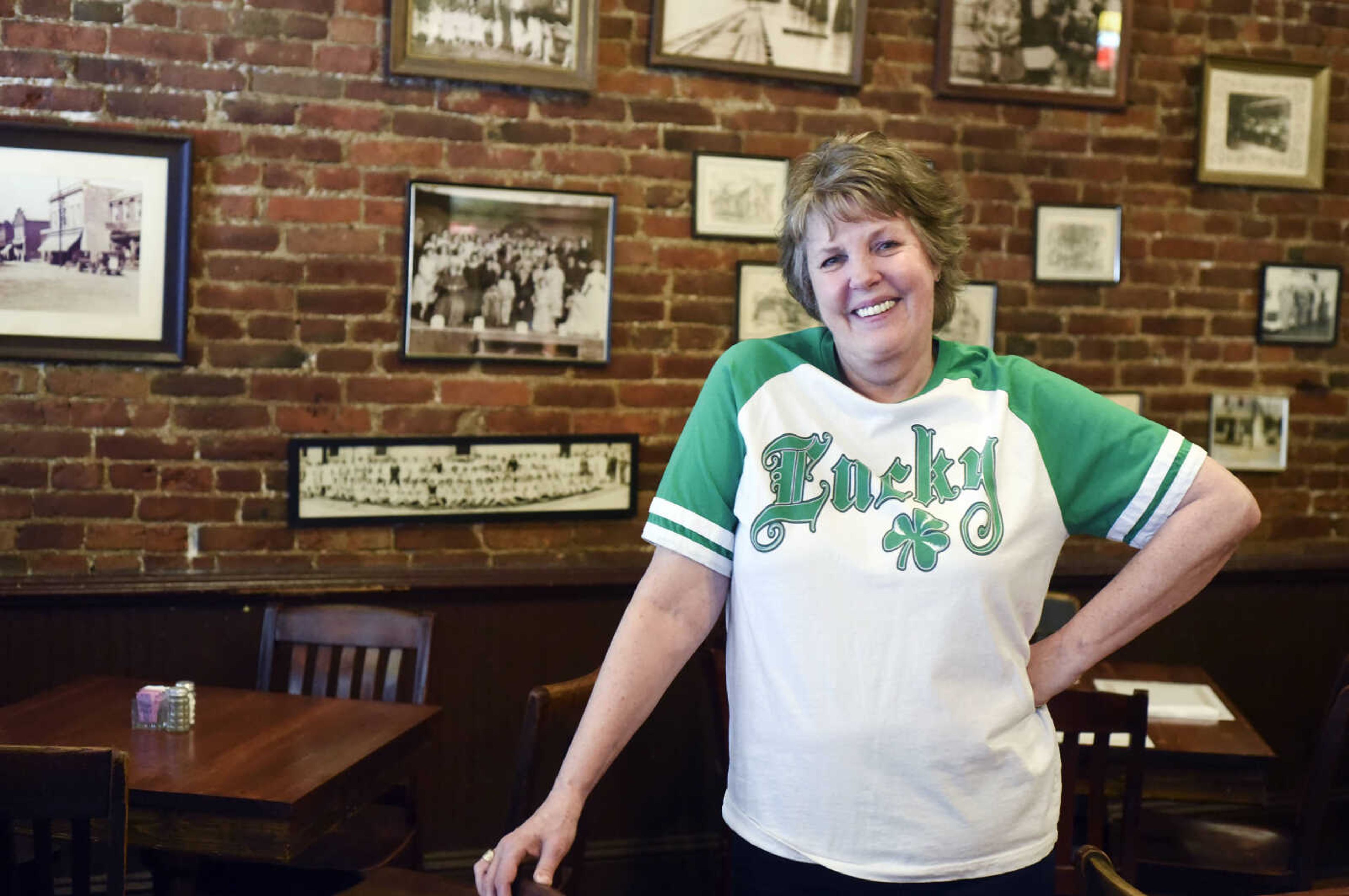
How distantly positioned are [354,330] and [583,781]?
1904mm

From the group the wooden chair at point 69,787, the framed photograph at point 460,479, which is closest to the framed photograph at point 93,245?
the framed photograph at point 460,479

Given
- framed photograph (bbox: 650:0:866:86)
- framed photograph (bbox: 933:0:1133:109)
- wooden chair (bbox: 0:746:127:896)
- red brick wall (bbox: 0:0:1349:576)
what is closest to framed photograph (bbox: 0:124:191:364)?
red brick wall (bbox: 0:0:1349:576)

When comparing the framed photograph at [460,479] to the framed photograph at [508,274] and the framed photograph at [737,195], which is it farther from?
the framed photograph at [737,195]

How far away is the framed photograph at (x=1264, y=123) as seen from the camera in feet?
11.6

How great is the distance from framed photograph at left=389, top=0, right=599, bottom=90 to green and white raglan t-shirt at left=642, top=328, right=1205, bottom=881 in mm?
1832

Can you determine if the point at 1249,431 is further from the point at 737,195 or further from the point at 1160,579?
the point at 1160,579

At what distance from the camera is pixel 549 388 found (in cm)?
313

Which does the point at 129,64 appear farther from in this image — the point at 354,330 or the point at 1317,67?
the point at 1317,67

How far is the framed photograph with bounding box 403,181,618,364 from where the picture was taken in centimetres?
301

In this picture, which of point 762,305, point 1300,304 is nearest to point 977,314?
point 762,305

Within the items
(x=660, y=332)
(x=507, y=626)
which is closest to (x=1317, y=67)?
(x=660, y=332)

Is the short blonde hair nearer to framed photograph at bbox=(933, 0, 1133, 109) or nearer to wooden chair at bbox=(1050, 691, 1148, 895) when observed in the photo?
wooden chair at bbox=(1050, 691, 1148, 895)

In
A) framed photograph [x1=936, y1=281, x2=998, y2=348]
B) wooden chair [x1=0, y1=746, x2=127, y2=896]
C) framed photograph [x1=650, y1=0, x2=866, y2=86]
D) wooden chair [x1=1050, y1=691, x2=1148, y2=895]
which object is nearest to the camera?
wooden chair [x1=0, y1=746, x2=127, y2=896]

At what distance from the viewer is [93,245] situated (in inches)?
111
